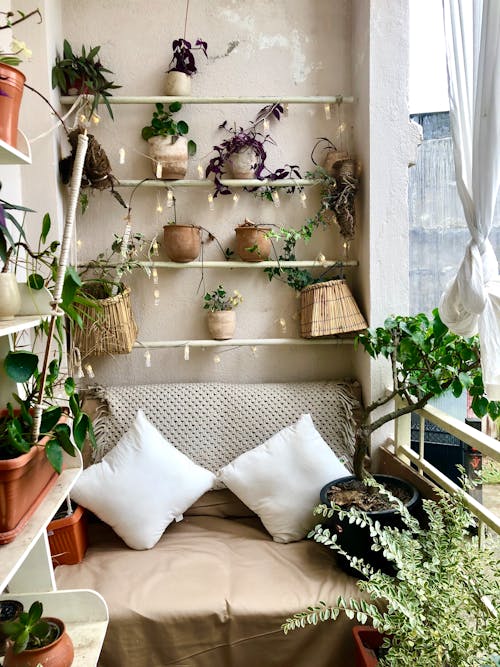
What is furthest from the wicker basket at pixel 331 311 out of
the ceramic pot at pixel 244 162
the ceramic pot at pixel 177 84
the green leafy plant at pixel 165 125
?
the ceramic pot at pixel 177 84

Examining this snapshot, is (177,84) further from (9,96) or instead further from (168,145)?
(9,96)

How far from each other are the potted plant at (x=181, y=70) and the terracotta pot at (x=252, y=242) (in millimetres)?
665

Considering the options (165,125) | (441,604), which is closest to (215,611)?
(441,604)

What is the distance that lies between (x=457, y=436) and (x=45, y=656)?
4.41 feet

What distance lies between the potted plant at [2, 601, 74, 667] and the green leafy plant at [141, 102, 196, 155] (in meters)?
1.93

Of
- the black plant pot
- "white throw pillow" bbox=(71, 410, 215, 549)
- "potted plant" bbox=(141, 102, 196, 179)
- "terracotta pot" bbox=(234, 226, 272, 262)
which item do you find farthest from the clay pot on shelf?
the black plant pot

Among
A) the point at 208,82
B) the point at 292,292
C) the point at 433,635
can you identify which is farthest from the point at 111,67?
the point at 433,635

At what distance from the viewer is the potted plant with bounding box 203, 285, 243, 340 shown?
254cm

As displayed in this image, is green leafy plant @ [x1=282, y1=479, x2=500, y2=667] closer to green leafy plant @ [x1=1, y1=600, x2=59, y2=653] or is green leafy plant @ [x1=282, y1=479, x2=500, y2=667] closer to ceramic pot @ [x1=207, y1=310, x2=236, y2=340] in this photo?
green leafy plant @ [x1=1, y1=600, x2=59, y2=653]

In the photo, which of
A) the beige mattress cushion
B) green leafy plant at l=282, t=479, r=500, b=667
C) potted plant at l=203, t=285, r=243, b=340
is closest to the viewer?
green leafy plant at l=282, t=479, r=500, b=667

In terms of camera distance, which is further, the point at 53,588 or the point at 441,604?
the point at 53,588

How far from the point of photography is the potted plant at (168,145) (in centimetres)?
247

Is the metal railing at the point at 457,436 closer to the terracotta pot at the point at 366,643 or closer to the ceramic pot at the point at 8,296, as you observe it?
the terracotta pot at the point at 366,643

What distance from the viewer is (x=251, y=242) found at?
2.51 m
